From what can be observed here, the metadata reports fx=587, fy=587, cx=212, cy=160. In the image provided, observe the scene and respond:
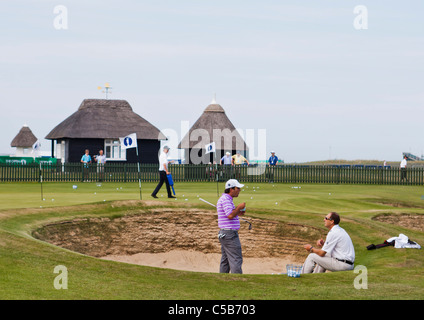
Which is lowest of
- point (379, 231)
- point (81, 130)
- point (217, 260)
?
point (217, 260)

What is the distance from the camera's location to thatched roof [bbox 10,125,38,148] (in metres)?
93.3

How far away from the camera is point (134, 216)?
20391 millimetres

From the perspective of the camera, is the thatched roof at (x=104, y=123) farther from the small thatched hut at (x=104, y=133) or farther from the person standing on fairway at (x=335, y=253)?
the person standing on fairway at (x=335, y=253)

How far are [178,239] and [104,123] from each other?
126ft

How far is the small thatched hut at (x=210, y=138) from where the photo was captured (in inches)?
2247

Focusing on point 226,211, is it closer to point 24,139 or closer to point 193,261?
point 193,261

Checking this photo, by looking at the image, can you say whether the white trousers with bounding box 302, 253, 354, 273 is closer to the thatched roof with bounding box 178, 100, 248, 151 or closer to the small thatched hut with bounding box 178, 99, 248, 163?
the small thatched hut with bounding box 178, 99, 248, 163

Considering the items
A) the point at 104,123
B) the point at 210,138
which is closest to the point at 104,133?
the point at 104,123

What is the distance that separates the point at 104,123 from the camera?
188ft

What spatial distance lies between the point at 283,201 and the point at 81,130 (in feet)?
116

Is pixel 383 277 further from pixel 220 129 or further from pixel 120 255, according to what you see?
pixel 220 129

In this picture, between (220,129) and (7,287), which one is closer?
(7,287)
